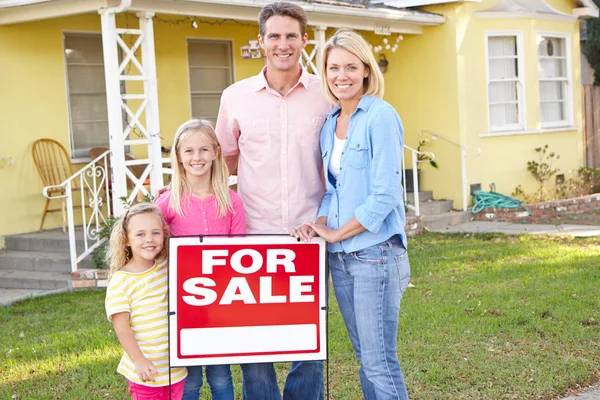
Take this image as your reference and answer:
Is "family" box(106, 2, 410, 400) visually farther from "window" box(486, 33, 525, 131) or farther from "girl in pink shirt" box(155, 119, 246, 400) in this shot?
"window" box(486, 33, 525, 131)

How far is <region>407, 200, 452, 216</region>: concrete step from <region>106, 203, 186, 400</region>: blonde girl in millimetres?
9232

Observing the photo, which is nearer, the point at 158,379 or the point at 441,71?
the point at 158,379

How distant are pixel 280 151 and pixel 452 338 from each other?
274 cm

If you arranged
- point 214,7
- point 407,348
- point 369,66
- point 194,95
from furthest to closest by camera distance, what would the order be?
point 194,95
point 214,7
point 407,348
point 369,66

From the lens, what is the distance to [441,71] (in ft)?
44.5

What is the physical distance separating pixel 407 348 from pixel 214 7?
18.5ft

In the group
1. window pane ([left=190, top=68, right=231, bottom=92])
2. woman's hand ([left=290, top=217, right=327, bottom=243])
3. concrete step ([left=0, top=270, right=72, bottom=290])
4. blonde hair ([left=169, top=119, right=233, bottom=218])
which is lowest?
concrete step ([left=0, top=270, right=72, bottom=290])

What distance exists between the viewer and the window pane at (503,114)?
46.5 feet

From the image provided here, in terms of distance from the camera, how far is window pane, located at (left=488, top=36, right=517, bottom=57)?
46.1ft

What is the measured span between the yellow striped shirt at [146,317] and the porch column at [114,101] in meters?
5.35

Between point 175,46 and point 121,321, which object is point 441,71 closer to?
point 175,46

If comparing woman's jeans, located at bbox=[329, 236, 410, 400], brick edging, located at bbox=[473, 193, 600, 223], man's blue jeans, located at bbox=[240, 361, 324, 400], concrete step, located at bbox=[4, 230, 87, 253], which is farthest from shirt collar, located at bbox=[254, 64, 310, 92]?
brick edging, located at bbox=[473, 193, 600, 223]

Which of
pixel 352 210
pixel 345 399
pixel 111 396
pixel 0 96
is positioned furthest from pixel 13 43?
pixel 352 210

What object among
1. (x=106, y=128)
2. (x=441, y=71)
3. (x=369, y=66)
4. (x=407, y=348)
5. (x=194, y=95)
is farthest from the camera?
(x=441, y=71)
